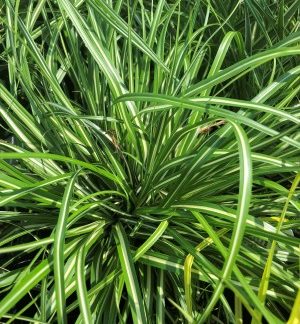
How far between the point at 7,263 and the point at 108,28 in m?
0.58

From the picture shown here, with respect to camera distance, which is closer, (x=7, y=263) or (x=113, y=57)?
(x=7, y=263)

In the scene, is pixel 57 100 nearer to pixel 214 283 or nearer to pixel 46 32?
pixel 46 32

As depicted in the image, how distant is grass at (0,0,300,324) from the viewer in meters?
0.89

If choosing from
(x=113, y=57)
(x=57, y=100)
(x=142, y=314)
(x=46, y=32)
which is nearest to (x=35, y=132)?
(x=57, y=100)

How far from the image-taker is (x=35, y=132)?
120 cm

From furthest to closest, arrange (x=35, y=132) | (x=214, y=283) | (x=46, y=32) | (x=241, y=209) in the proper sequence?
(x=46, y=32) → (x=35, y=132) → (x=214, y=283) → (x=241, y=209)

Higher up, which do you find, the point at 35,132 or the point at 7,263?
the point at 35,132

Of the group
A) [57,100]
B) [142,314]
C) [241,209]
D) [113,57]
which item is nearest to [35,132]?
[57,100]

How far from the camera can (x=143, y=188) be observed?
110cm

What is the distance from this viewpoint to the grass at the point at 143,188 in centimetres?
89

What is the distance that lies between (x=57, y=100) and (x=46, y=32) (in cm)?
34

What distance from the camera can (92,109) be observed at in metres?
1.25

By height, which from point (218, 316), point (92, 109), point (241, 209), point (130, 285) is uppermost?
point (92, 109)

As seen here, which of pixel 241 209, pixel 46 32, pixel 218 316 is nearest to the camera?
pixel 241 209
